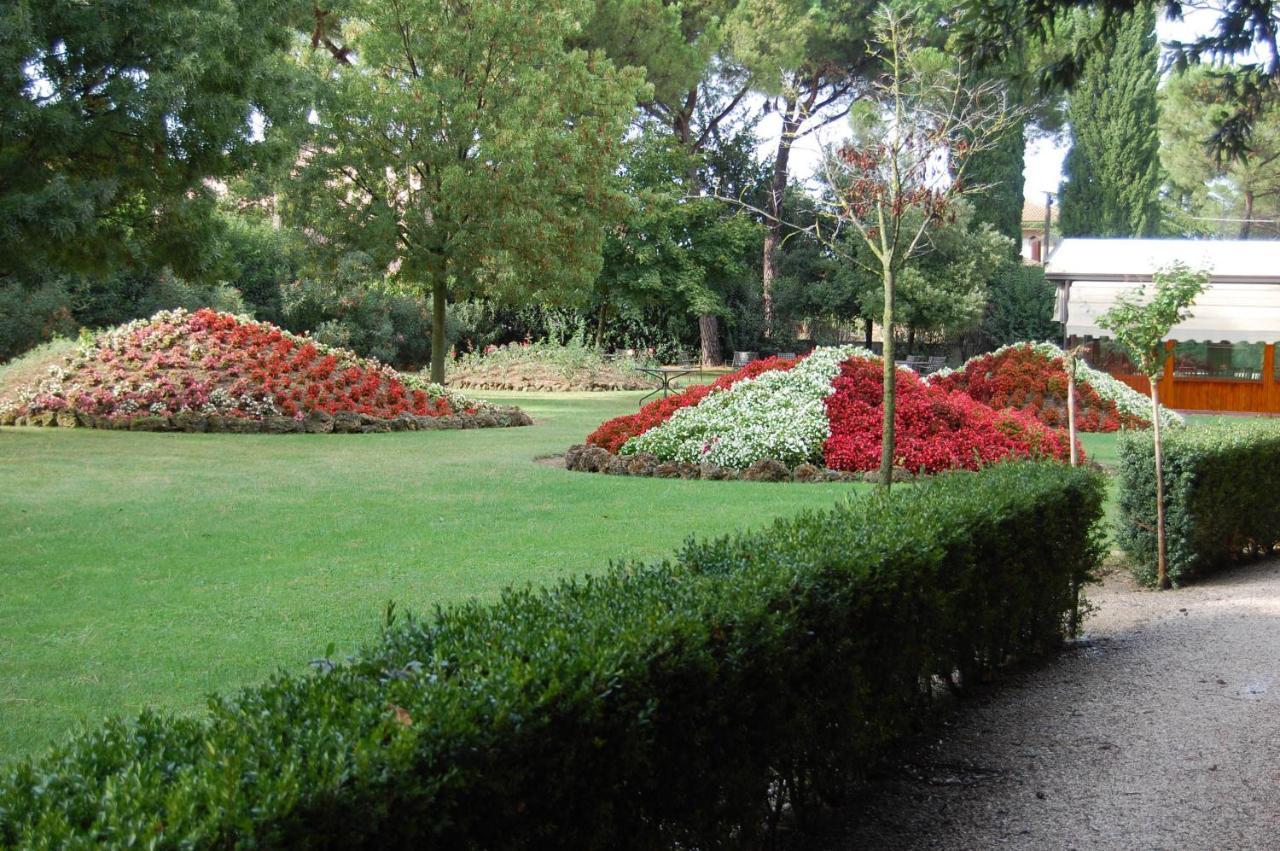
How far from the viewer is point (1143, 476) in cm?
808

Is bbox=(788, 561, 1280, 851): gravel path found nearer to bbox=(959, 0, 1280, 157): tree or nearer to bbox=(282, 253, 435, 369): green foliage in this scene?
bbox=(959, 0, 1280, 157): tree

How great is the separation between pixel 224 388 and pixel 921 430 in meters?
10.3

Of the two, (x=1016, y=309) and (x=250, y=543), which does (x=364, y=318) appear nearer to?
(x=1016, y=309)

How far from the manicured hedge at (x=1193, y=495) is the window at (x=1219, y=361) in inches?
671

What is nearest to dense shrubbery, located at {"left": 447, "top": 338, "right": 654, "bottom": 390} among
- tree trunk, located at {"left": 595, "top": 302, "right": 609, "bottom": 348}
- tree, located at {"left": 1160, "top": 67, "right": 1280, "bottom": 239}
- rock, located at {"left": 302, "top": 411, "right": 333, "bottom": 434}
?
tree trunk, located at {"left": 595, "top": 302, "right": 609, "bottom": 348}

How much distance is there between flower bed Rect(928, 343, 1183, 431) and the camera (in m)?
19.3

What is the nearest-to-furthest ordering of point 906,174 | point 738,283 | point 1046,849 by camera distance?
point 1046,849 → point 906,174 → point 738,283

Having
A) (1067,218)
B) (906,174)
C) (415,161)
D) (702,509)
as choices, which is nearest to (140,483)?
(702,509)

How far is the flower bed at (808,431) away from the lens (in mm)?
12469

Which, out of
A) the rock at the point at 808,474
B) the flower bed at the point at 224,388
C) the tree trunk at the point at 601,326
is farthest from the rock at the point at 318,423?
the tree trunk at the point at 601,326

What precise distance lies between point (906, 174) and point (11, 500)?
7.97m

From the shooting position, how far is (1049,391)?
65.4 feet

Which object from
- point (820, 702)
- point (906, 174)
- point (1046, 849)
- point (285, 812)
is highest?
point (906, 174)

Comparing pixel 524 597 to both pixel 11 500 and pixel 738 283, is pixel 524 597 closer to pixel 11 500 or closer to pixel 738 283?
pixel 11 500
